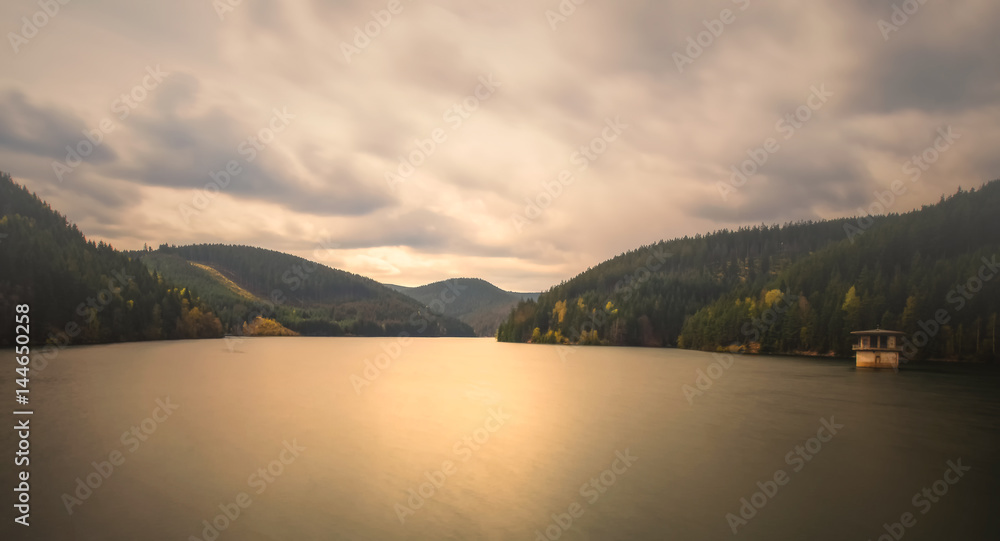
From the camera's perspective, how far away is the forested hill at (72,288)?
111m

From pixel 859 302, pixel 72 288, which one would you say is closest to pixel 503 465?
pixel 859 302

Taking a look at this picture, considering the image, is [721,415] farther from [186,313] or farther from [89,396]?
[186,313]

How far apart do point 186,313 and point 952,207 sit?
24716 centimetres

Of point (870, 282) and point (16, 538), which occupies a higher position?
point (870, 282)

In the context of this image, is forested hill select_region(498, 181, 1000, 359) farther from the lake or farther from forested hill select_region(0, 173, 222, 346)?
forested hill select_region(0, 173, 222, 346)

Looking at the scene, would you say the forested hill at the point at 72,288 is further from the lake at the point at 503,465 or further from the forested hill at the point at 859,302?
the forested hill at the point at 859,302

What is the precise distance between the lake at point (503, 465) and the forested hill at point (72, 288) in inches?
3155

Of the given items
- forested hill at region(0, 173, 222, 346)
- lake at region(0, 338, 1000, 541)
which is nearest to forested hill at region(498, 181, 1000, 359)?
lake at region(0, 338, 1000, 541)

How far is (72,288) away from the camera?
122 metres

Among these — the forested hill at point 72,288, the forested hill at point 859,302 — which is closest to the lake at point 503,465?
the forested hill at point 859,302

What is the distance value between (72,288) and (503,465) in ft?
445

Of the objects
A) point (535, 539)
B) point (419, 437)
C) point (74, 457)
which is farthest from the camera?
point (419, 437)

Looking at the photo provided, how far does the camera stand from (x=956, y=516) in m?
18.7

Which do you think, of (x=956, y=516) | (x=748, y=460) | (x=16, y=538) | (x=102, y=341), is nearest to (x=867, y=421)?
(x=748, y=460)
